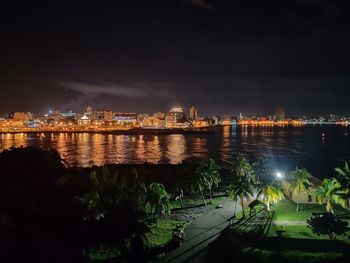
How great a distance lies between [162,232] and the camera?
30641 mm

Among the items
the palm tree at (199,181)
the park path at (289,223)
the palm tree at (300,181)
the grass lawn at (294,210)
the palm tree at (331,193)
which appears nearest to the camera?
the palm tree at (331,193)

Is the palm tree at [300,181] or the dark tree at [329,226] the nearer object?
the dark tree at [329,226]

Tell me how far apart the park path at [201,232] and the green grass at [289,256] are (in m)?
3.50

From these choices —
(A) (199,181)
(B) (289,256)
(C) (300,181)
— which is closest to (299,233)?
(B) (289,256)

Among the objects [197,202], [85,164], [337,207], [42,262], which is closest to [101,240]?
[42,262]

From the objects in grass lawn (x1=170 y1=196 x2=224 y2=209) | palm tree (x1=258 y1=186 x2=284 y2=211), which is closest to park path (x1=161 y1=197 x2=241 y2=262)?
grass lawn (x1=170 y1=196 x2=224 y2=209)

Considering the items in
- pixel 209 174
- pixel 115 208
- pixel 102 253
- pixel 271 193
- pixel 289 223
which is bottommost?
pixel 102 253

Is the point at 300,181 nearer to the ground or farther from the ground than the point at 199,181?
farther from the ground

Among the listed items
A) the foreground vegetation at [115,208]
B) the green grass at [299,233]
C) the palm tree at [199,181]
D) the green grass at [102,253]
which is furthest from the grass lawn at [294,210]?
the green grass at [102,253]

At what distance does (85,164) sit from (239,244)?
2705 inches

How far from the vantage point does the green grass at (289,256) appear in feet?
82.1

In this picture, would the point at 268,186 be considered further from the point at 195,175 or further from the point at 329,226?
the point at 195,175

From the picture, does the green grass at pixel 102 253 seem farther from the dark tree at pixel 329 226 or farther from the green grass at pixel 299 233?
the dark tree at pixel 329 226

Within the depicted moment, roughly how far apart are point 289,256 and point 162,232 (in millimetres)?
10543
